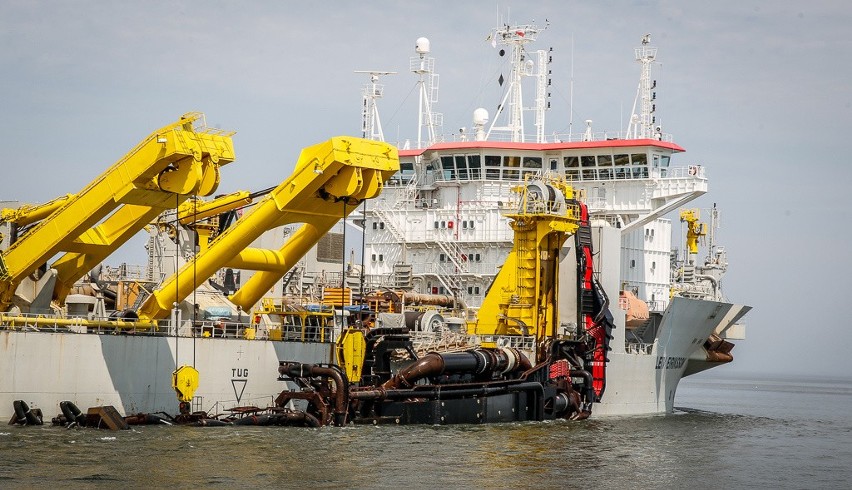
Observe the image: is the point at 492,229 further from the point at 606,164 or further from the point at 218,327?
the point at 218,327

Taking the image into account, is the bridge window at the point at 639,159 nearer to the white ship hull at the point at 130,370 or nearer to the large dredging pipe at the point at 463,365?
the large dredging pipe at the point at 463,365

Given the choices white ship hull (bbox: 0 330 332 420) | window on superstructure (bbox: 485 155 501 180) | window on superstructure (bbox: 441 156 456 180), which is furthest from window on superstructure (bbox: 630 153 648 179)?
white ship hull (bbox: 0 330 332 420)

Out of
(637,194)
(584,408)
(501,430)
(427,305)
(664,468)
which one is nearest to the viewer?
(664,468)

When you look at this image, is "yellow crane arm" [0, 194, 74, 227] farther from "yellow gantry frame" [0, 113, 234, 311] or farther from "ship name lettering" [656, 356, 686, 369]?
"ship name lettering" [656, 356, 686, 369]

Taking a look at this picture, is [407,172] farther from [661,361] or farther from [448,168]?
[661,361]

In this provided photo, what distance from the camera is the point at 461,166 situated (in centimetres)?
4834

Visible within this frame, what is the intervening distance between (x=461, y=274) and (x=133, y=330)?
17.6 metres

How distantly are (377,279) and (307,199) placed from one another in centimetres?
1517

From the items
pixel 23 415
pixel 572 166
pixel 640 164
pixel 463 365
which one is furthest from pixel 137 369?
pixel 640 164

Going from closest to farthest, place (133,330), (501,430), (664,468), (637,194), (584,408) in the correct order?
1. (664,468)
2. (133,330)
3. (501,430)
4. (584,408)
5. (637,194)

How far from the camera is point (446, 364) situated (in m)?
33.9

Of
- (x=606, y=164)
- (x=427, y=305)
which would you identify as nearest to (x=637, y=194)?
(x=606, y=164)

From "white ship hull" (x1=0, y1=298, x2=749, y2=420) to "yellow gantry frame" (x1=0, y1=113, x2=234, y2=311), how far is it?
2821 millimetres

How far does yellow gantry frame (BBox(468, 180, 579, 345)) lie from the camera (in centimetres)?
3869
